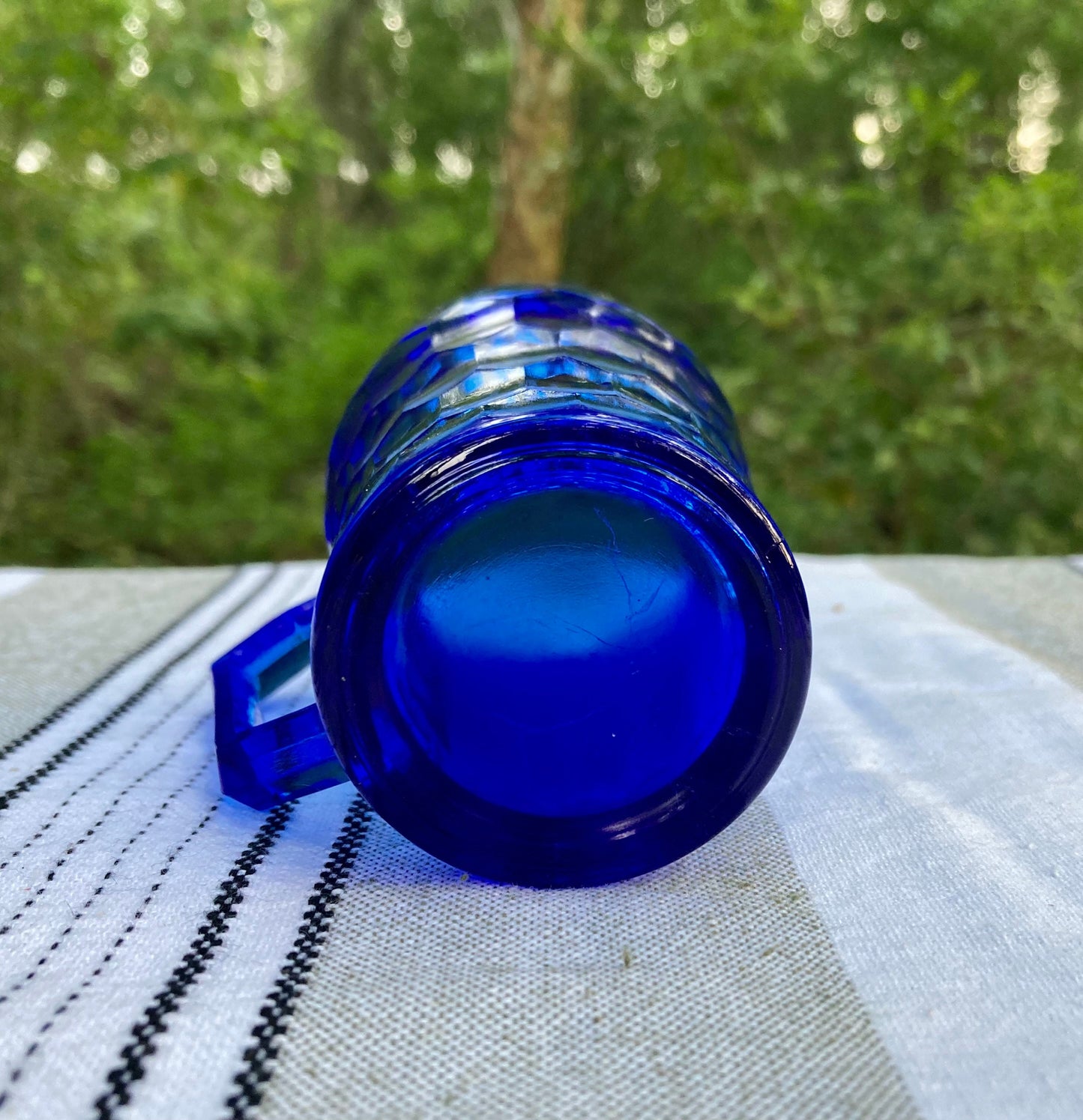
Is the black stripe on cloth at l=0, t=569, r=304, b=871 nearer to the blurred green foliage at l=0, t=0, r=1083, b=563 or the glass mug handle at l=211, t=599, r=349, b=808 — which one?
the glass mug handle at l=211, t=599, r=349, b=808

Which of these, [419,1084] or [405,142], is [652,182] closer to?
[405,142]

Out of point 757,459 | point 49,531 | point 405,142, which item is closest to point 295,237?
point 405,142

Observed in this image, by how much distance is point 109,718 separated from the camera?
54 cm

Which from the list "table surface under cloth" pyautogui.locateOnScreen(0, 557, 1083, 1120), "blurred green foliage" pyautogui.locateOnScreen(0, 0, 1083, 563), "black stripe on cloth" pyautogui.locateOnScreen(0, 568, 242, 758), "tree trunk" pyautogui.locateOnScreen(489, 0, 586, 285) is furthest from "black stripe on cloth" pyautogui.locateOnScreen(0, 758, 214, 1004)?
"tree trunk" pyautogui.locateOnScreen(489, 0, 586, 285)

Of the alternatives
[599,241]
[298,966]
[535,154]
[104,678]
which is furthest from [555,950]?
[599,241]

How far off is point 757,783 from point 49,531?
185 centimetres

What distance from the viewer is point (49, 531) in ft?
6.27

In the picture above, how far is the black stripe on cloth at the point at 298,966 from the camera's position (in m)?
0.27

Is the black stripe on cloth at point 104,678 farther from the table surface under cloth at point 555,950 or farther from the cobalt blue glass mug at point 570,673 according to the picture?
the cobalt blue glass mug at point 570,673

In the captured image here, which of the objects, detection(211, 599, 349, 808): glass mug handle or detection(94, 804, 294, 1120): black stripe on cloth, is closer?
detection(94, 804, 294, 1120): black stripe on cloth

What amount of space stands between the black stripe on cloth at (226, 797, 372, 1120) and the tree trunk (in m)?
1.36

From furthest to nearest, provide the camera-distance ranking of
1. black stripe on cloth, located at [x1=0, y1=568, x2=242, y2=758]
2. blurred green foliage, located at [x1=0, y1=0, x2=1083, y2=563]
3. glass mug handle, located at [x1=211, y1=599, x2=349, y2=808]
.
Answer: blurred green foliage, located at [x1=0, y1=0, x2=1083, y2=563] < black stripe on cloth, located at [x1=0, y1=568, x2=242, y2=758] < glass mug handle, located at [x1=211, y1=599, x2=349, y2=808]

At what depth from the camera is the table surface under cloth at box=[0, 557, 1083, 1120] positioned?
0.27 metres

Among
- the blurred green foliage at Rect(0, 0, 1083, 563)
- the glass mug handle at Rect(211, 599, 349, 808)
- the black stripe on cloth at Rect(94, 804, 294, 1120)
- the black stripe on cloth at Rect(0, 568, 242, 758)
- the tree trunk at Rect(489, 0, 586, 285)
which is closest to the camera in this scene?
the black stripe on cloth at Rect(94, 804, 294, 1120)
